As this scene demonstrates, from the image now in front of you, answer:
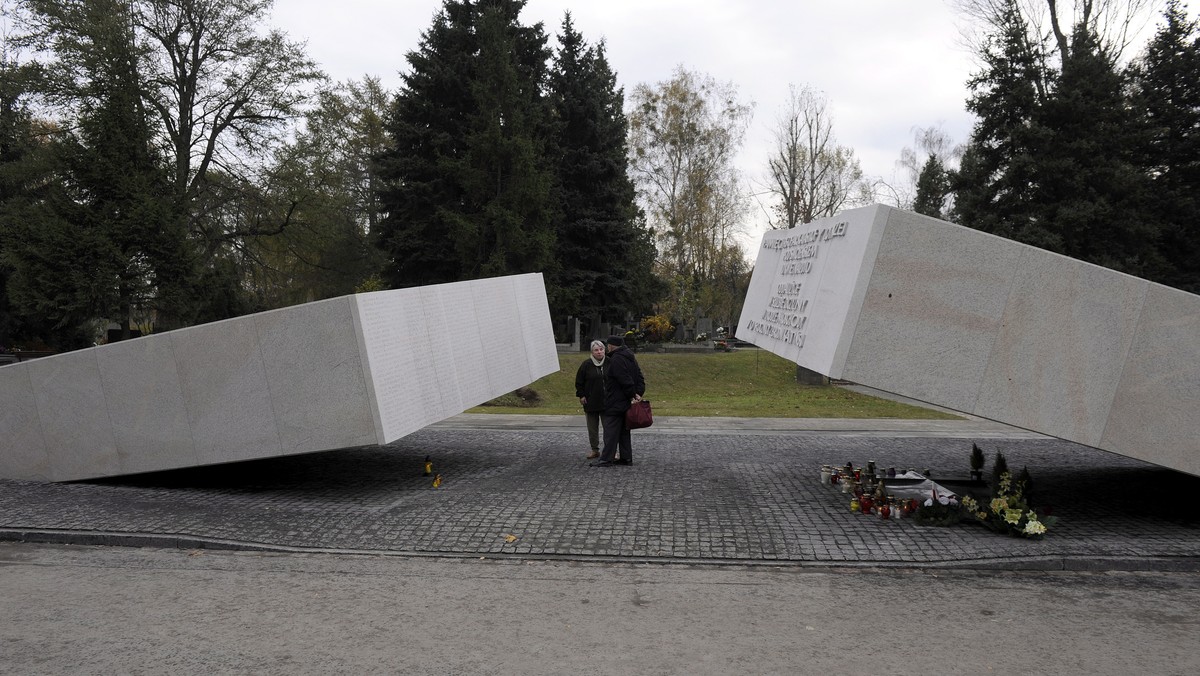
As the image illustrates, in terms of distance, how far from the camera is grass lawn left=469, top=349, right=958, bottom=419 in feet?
59.7

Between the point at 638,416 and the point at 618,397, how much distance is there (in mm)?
395

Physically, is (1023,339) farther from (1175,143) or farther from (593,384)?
(1175,143)

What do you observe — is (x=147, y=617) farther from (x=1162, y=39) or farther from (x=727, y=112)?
(x=727, y=112)

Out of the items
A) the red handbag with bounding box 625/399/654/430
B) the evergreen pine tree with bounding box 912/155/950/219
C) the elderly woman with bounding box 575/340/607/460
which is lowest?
the red handbag with bounding box 625/399/654/430

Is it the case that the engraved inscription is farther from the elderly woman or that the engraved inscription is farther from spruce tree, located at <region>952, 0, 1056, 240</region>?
spruce tree, located at <region>952, 0, 1056, 240</region>

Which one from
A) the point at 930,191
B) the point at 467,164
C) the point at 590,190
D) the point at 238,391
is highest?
the point at 467,164

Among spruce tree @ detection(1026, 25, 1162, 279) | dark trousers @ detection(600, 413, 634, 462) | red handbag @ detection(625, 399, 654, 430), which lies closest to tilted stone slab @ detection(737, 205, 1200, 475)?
red handbag @ detection(625, 399, 654, 430)

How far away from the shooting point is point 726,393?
25.9 meters

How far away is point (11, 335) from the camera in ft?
120

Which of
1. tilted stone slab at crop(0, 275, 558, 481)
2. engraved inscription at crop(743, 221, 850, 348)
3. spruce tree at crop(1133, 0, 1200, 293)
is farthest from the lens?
spruce tree at crop(1133, 0, 1200, 293)

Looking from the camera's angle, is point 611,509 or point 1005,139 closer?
point 611,509

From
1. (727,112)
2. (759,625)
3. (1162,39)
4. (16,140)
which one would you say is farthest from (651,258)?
(759,625)

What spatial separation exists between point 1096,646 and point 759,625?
7.02 ft

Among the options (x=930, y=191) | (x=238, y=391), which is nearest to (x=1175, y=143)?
(x=930, y=191)
